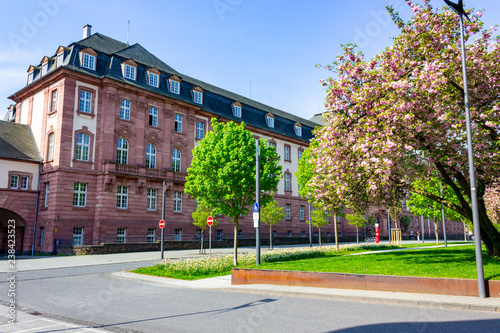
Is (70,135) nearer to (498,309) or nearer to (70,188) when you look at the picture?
(70,188)

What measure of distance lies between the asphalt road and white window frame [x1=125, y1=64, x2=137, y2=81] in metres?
27.4

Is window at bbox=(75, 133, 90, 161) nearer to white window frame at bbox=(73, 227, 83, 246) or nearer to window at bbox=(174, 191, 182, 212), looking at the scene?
white window frame at bbox=(73, 227, 83, 246)

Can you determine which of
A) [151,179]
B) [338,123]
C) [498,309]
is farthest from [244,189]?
[151,179]

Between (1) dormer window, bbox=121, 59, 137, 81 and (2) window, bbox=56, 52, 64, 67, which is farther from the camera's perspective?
(1) dormer window, bbox=121, 59, 137, 81

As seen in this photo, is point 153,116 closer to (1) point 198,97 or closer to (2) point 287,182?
(1) point 198,97

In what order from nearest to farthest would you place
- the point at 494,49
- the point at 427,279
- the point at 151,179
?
the point at 427,279, the point at 494,49, the point at 151,179

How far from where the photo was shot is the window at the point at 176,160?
136 ft

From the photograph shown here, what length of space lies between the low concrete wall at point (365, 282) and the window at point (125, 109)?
26523 millimetres

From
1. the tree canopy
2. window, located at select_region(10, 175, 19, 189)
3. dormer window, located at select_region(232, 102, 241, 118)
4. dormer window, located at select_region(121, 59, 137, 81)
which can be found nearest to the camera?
the tree canopy

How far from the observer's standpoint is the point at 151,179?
125 ft

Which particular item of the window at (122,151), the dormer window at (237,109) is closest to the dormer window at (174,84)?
the window at (122,151)

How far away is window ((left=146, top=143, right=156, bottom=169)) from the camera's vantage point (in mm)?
38938

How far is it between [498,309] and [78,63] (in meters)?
35.7

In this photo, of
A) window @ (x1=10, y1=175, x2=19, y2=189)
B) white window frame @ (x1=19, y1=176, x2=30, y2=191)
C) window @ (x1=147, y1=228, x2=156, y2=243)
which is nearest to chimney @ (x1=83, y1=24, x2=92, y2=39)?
white window frame @ (x1=19, y1=176, x2=30, y2=191)
